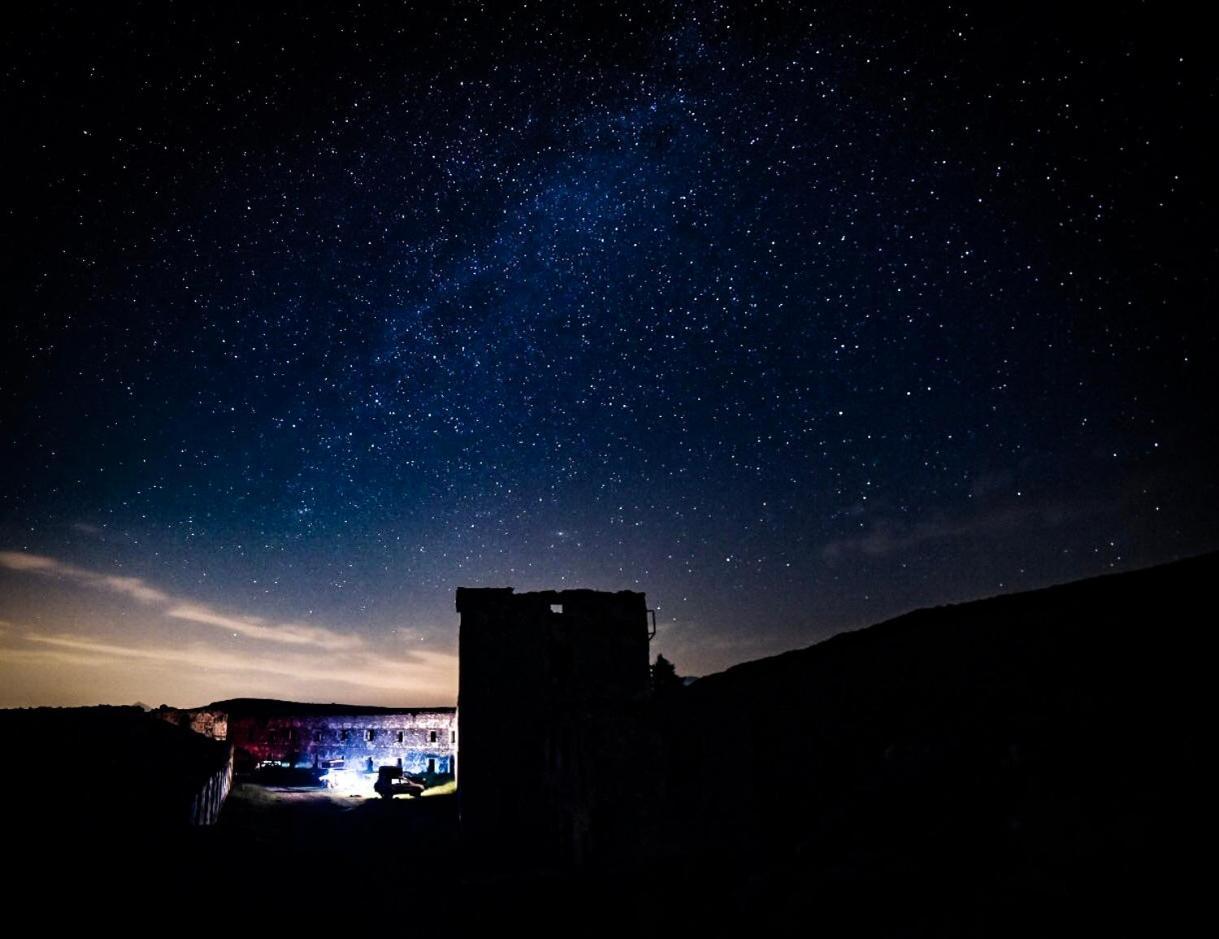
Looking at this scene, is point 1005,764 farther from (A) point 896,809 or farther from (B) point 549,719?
(B) point 549,719

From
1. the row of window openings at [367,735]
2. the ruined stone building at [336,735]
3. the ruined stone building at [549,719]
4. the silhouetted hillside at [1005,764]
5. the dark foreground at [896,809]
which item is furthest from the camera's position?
the row of window openings at [367,735]

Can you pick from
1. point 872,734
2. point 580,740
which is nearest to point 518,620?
point 580,740

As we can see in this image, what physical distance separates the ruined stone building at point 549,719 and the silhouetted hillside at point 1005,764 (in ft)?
33.1

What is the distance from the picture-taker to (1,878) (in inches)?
407

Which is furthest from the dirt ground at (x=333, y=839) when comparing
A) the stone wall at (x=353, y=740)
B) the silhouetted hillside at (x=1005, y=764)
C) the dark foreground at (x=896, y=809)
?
the silhouetted hillside at (x=1005, y=764)

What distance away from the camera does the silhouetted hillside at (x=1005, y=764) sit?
438 centimetres

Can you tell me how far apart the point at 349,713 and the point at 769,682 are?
39910 mm

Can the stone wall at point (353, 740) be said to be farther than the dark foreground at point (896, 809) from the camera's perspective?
Yes

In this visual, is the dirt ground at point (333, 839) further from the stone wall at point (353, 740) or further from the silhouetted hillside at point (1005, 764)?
the silhouetted hillside at point (1005, 764)

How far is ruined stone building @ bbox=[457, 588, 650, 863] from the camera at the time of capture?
18234 mm

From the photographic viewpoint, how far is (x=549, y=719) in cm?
2291

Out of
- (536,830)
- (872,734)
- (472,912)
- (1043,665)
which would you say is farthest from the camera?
(536,830)

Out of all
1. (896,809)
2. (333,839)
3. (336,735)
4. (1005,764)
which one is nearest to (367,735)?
(336,735)

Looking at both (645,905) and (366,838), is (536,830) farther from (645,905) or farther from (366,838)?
(645,905)
